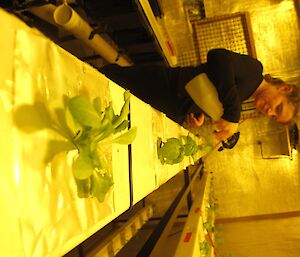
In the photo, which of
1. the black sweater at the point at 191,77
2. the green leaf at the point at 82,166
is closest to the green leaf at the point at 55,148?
the green leaf at the point at 82,166

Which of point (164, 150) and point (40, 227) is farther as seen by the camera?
point (164, 150)

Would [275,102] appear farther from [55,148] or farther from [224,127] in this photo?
[55,148]

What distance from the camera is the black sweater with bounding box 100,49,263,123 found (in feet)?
4.42

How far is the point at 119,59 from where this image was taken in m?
2.12

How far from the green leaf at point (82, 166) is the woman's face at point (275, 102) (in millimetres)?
1557

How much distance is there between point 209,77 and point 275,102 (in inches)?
21.3

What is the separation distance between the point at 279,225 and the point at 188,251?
2.68 m

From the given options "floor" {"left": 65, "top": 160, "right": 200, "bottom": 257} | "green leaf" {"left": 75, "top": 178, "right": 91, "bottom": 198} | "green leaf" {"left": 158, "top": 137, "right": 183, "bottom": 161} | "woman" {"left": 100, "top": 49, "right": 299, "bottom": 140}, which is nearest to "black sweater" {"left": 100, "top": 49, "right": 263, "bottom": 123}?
"woman" {"left": 100, "top": 49, "right": 299, "bottom": 140}

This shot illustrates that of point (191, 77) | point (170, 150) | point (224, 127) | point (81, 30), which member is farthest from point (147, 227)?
point (170, 150)

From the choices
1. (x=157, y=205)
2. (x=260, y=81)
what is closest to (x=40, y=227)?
(x=260, y=81)

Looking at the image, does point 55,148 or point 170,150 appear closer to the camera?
point 55,148

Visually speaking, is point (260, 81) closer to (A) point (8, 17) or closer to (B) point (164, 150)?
(B) point (164, 150)

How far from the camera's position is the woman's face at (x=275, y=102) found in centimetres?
173

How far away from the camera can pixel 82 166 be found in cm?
33
